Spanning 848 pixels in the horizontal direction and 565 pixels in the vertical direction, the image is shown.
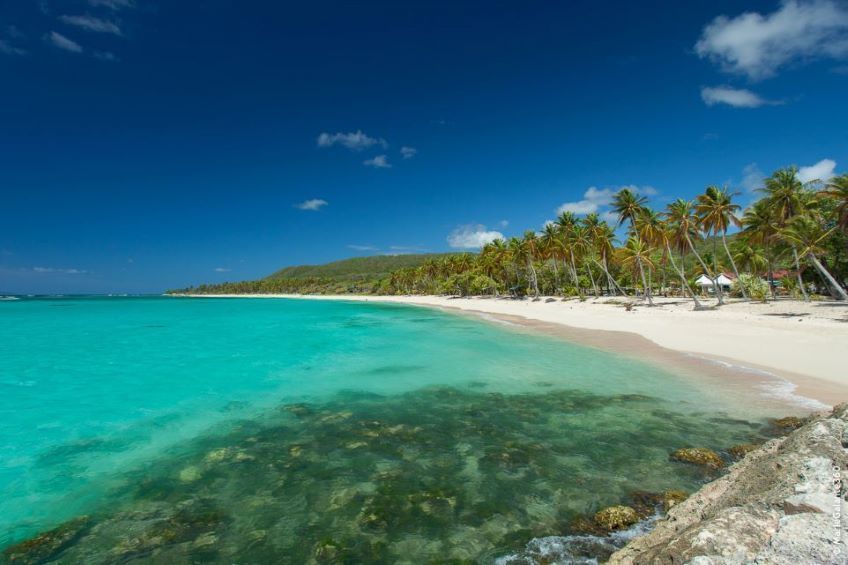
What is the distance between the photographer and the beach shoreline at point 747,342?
13211mm

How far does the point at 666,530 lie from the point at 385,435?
654 centimetres

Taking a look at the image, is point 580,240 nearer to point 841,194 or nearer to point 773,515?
point 841,194

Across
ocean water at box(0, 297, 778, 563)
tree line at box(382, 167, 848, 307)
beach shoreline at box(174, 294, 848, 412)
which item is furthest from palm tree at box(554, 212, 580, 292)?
ocean water at box(0, 297, 778, 563)

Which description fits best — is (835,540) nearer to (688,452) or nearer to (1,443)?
(688,452)

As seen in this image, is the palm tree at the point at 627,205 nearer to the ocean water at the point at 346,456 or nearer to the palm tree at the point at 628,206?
the palm tree at the point at 628,206

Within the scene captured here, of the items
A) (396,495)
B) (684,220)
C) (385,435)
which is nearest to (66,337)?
(385,435)

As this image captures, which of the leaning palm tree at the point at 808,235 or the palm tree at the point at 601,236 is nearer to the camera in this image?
the leaning palm tree at the point at 808,235

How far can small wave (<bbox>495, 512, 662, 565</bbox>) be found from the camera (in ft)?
17.1

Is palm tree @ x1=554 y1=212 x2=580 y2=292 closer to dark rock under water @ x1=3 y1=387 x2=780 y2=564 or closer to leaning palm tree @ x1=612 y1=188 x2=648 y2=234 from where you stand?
leaning palm tree @ x1=612 y1=188 x2=648 y2=234

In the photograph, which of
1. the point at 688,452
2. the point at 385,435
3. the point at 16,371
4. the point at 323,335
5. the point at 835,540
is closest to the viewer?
the point at 835,540

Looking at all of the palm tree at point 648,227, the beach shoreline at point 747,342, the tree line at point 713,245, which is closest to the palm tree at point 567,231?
the tree line at point 713,245

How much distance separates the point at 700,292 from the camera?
59906mm

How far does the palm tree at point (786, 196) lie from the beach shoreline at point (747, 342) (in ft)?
29.5

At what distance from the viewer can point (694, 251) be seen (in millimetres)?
38406
